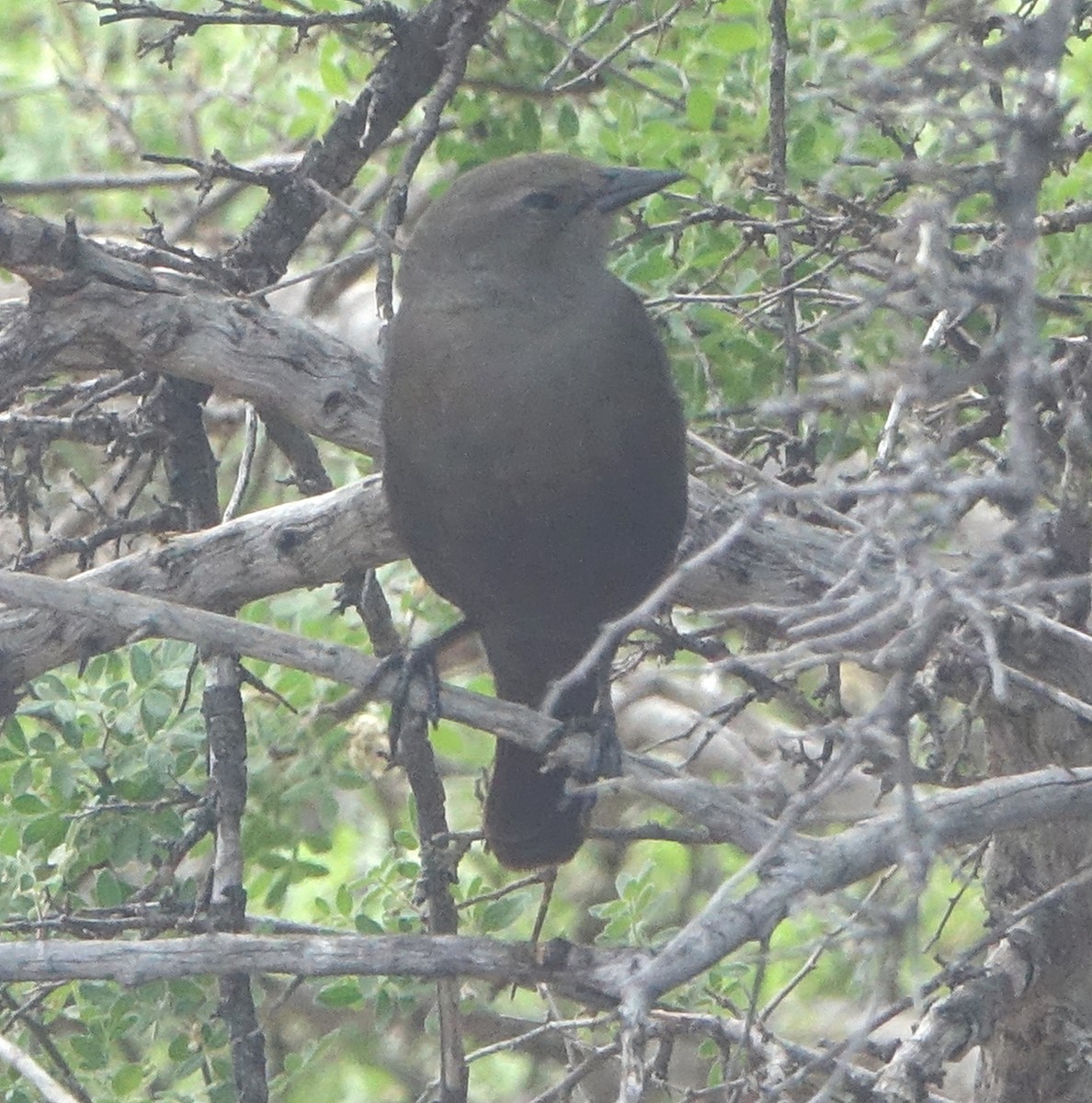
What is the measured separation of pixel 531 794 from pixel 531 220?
3.91 ft

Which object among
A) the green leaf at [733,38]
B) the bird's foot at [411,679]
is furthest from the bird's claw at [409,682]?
the green leaf at [733,38]

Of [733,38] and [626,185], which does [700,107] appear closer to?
[733,38]

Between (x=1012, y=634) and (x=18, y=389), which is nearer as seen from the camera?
(x=1012, y=634)

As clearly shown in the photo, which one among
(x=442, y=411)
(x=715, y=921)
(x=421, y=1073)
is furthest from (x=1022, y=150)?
(x=421, y=1073)

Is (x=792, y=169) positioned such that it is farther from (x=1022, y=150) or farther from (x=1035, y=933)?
(x=1022, y=150)

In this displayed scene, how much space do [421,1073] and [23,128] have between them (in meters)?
3.63

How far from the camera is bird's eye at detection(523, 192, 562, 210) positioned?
152 inches

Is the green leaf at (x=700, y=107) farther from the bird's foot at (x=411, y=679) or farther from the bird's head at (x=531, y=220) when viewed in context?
the bird's foot at (x=411, y=679)

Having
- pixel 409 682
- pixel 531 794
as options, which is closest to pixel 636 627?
pixel 409 682

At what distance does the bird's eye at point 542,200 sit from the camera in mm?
3863

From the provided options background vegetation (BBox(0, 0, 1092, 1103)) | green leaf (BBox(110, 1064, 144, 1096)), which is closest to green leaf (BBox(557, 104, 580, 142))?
background vegetation (BBox(0, 0, 1092, 1103))

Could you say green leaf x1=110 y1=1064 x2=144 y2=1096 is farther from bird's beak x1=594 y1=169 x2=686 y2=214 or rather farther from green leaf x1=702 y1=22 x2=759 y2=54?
green leaf x1=702 y1=22 x2=759 y2=54

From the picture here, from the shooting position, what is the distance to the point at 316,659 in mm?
3035

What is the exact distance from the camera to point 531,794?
3939 millimetres
